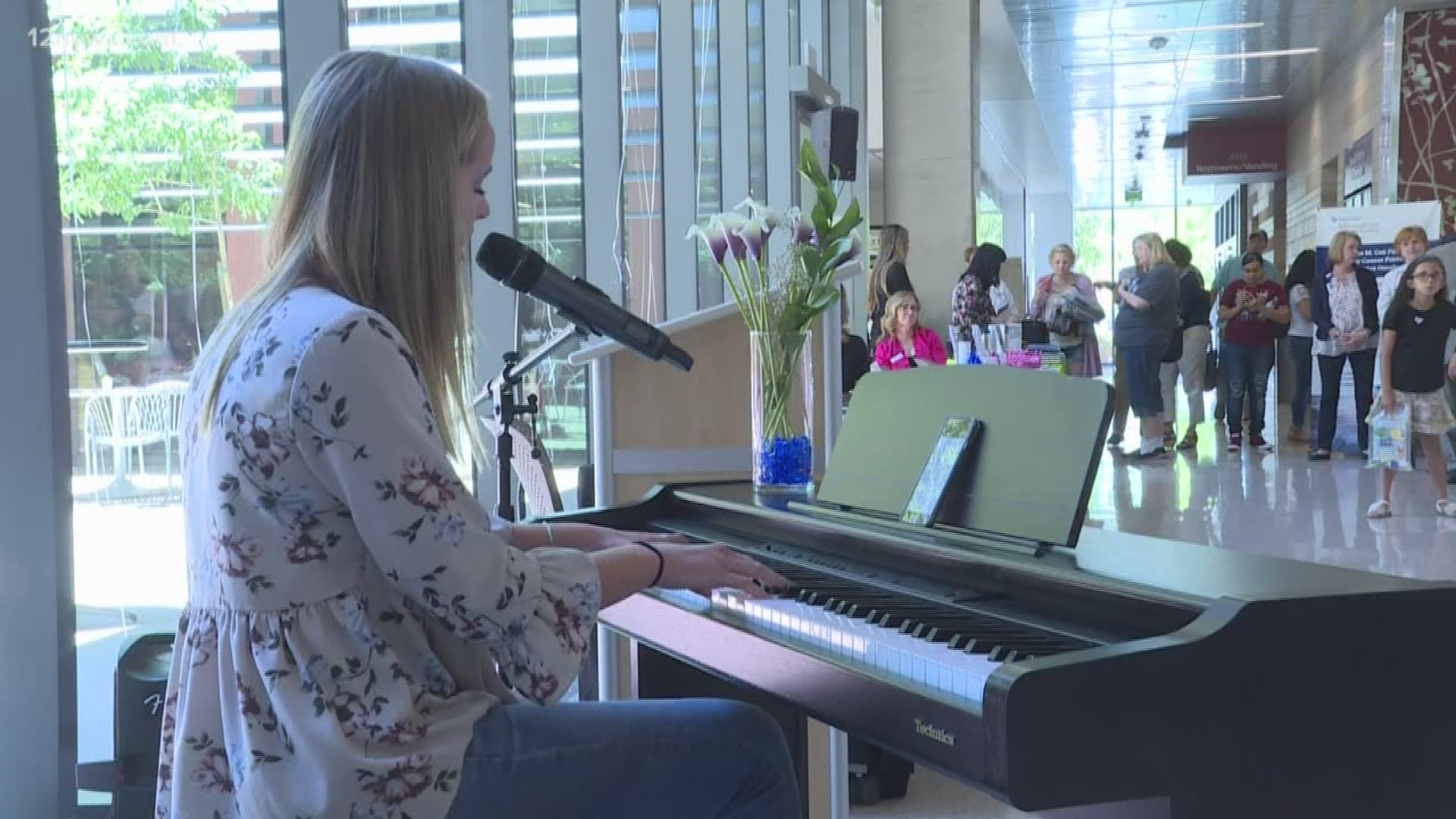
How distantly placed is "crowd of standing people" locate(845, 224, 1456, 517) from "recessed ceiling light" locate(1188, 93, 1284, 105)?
15.4ft

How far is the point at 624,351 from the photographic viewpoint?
2.86 m

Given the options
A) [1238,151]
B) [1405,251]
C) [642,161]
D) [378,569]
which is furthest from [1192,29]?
[378,569]

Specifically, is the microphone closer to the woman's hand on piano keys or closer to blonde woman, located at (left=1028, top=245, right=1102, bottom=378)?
the woman's hand on piano keys

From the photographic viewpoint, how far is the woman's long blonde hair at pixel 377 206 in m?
1.52

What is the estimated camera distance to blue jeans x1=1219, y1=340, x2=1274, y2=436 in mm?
11016

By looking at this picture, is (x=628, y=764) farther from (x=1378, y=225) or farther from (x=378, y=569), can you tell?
(x=1378, y=225)

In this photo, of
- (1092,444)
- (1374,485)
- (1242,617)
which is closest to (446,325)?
(1092,444)

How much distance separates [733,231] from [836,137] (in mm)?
1383

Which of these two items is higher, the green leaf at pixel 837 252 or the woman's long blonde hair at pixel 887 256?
the woman's long blonde hair at pixel 887 256

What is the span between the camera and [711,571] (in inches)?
69.2

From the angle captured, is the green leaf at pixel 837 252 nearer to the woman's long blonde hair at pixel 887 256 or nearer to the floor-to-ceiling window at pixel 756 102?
the woman's long blonde hair at pixel 887 256

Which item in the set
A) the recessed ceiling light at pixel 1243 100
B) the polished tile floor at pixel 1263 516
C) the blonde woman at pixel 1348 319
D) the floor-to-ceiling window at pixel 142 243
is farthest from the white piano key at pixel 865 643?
the recessed ceiling light at pixel 1243 100

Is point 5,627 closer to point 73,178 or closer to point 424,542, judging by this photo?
point 73,178

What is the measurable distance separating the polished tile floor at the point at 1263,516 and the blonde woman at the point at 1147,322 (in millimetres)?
506
